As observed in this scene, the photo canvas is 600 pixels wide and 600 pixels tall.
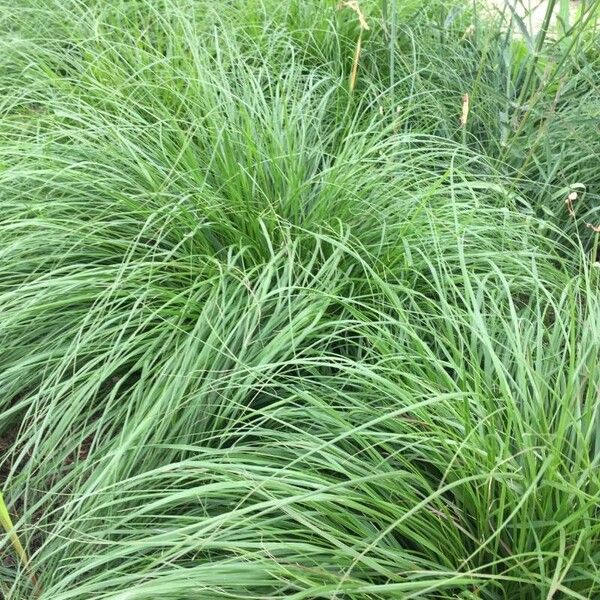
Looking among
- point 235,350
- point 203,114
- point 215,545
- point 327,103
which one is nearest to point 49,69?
point 203,114

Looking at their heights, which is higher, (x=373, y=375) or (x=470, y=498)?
(x=373, y=375)

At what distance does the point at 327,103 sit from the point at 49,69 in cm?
101

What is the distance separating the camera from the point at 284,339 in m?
1.58

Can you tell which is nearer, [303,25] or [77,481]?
[77,481]

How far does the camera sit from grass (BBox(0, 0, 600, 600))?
1228 millimetres

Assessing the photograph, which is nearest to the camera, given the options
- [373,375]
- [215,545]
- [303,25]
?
[215,545]

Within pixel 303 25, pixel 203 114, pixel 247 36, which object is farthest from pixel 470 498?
pixel 303 25

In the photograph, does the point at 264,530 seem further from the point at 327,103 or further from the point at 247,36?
the point at 247,36

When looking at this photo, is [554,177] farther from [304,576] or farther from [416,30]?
[304,576]

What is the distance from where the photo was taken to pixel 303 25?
2959 millimetres

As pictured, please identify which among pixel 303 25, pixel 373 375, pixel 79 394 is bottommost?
pixel 79 394

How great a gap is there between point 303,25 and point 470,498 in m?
2.27

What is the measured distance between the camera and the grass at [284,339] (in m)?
1.23

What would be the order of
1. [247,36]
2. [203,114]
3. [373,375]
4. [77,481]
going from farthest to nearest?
[247,36]
[203,114]
[77,481]
[373,375]
